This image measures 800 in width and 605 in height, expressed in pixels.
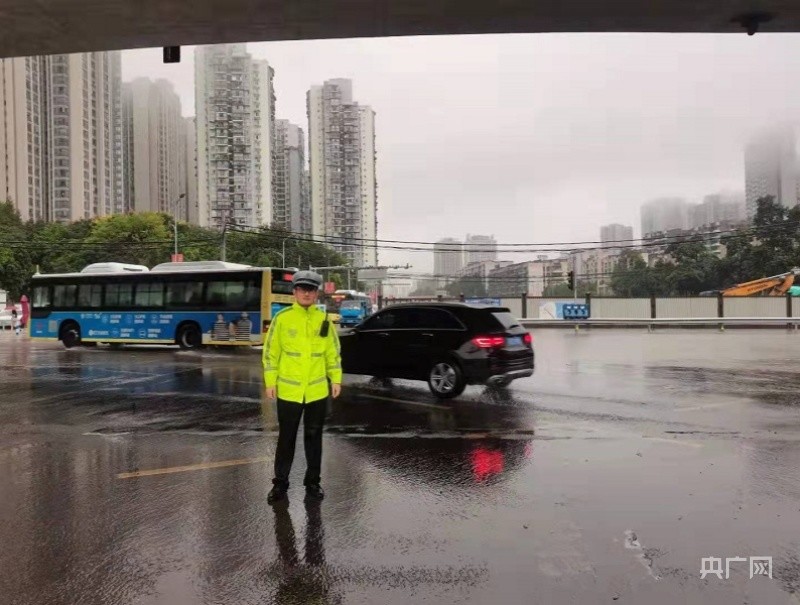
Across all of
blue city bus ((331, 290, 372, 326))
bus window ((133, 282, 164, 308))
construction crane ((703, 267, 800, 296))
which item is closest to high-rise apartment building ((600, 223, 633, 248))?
construction crane ((703, 267, 800, 296))

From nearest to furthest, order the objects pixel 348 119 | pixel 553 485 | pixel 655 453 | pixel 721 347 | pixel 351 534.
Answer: pixel 351 534 → pixel 553 485 → pixel 655 453 → pixel 721 347 → pixel 348 119

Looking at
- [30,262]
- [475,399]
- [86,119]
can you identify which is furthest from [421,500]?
[86,119]

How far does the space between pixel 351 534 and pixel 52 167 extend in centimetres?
8956

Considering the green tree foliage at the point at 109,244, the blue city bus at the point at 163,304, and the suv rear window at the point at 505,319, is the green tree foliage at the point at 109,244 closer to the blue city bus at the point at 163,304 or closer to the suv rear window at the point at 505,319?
the blue city bus at the point at 163,304

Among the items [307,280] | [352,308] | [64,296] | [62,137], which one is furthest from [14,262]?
[307,280]

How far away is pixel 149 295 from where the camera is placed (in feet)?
68.4

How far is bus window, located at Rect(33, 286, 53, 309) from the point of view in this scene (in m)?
22.2

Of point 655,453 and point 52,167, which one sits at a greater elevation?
point 52,167

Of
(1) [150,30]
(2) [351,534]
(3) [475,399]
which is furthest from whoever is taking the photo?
(1) [150,30]

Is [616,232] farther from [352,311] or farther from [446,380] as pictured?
[446,380]

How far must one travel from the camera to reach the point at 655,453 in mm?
6211

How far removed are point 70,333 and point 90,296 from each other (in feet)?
5.77

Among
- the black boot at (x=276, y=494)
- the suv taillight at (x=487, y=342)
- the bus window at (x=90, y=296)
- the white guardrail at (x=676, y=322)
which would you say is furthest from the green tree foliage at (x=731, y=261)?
the black boot at (x=276, y=494)

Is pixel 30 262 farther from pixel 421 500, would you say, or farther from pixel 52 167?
pixel 421 500
